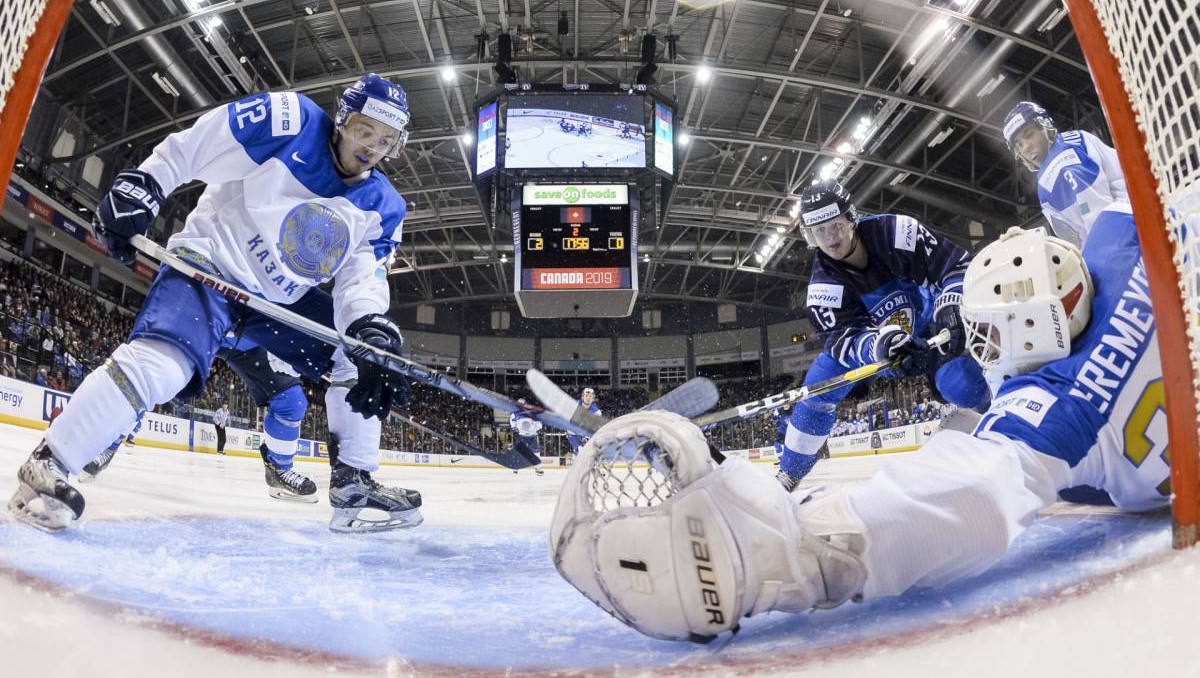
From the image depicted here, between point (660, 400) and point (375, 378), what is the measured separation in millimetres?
929

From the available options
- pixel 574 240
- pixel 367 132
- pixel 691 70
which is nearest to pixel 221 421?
pixel 574 240

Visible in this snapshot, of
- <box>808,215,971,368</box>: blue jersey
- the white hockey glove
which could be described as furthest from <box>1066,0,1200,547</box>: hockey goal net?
<box>808,215,971,368</box>: blue jersey

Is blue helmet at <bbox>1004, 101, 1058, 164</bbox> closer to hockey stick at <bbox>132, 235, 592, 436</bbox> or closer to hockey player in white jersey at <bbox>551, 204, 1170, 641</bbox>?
hockey player in white jersey at <bbox>551, 204, 1170, 641</bbox>

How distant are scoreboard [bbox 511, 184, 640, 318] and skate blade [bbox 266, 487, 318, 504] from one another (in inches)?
234

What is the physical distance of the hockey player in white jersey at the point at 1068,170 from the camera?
279 centimetres

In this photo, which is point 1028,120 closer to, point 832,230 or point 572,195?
point 832,230

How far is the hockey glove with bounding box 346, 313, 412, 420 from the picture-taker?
6.95ft

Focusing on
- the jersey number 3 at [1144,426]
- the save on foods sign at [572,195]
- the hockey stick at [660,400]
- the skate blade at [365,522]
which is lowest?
the skate blade at [365,522]

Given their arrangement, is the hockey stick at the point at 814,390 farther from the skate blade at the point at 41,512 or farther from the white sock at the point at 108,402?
the skate blade at the point at 41,512

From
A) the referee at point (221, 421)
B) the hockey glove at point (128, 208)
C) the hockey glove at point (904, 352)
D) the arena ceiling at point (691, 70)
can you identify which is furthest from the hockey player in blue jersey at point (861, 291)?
the referee at point (221, 421)

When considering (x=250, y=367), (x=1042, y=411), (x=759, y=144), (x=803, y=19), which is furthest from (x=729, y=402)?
(x=1042, y=411)

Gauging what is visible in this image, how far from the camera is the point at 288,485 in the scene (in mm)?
3270

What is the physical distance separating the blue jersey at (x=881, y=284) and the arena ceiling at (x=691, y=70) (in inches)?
280

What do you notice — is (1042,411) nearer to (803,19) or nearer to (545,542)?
(545,542)
